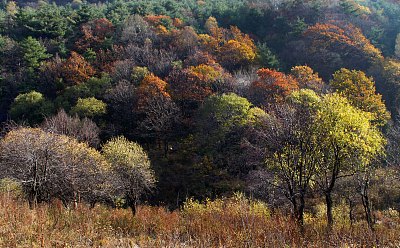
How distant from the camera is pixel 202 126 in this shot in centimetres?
3080

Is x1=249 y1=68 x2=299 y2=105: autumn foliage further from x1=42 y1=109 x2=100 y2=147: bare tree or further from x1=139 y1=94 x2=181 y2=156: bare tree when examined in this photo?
x1=42 y1=109 x2=100 y2=147: bare tree

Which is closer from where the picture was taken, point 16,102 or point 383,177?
point 383,177

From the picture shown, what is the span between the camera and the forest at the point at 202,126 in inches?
320

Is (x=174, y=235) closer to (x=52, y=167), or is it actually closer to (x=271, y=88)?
(x=52, y=167)

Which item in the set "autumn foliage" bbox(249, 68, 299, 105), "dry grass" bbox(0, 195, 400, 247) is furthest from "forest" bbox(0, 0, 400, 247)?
"autumn foliage" bbox(249, 68, 299, 105)

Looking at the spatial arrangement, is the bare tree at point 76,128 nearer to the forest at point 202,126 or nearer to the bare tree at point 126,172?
the forest at point 202,126

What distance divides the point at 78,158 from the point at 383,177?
22558 millimetres

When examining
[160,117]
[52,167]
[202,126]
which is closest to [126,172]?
[52,167]

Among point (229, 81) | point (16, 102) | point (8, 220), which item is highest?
point (229, 81)

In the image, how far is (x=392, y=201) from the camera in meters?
21.8

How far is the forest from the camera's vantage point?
26.7 feet

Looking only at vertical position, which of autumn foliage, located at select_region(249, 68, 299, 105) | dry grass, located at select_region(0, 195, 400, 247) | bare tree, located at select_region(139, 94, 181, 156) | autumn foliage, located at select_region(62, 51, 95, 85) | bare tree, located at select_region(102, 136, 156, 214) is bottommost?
bare tree, located at select_region(102, 136, 156, 214)

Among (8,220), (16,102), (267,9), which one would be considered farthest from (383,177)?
(267,9)

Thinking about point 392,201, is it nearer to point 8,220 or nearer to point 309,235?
point 309,235
